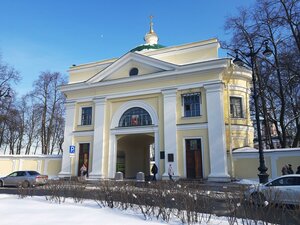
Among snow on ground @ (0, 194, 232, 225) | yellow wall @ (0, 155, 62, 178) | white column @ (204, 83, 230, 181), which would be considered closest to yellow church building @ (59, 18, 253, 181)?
white column @ (204, 83, 230, 181)

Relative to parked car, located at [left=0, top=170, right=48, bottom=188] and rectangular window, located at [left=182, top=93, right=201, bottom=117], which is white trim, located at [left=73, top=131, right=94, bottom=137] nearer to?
parked car, located at [left=0, top=170, right=48, bottom=188]

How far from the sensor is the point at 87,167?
25297 millimetres

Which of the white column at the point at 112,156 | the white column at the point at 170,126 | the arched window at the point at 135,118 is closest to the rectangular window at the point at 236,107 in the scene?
the white column at the point at 170,126

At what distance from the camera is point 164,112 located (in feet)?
75.2

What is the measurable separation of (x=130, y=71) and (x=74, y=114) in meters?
7.26

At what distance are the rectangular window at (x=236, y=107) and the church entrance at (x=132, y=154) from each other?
306 inches

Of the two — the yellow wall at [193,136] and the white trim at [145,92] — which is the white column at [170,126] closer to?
the yellow wall at [193,136]

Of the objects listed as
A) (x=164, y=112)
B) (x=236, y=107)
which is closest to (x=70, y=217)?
(x=164, y=112)

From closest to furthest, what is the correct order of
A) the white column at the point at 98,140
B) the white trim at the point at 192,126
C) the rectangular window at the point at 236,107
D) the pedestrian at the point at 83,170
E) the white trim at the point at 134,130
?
1. the white trim at the point at 192,126
2. the rectangular window at the point at 236,107
3. the white trim at the point at 134,130
4. the pedestrian at the point at 83,170
5. the white column at the point at 98,140

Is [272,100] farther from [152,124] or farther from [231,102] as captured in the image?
[152,124]

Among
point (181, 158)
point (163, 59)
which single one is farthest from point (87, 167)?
point (163, 59)

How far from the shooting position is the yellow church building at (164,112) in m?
21.4

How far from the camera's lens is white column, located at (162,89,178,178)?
21.8 m

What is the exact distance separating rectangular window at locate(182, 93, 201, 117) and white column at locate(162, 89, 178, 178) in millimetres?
956
